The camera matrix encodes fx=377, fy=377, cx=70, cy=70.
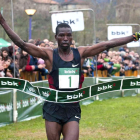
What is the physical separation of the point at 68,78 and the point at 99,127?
14.3 ft

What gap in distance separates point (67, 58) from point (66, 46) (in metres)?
0.19

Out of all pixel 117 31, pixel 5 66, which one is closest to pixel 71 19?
pixel 5 66

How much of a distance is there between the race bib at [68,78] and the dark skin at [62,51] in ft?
0.59

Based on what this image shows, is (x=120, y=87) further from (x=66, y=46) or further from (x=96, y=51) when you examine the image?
(x=66, y=46)

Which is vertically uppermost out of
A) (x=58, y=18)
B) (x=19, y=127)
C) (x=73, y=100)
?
(x=58, y=18)

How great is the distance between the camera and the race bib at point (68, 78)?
5.40 metres

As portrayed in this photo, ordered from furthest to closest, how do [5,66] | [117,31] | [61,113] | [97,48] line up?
1. [117,31]
2. [5,66]
3. [97,48]
4. [61,113]

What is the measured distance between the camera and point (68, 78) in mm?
5418

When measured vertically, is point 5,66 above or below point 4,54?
below

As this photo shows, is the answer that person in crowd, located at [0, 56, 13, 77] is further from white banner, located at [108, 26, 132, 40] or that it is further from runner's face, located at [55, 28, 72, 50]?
white banner, located at [108, 26, 132, 40]

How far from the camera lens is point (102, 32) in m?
23.0

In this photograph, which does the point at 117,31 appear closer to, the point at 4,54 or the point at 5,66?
the point at 4,54

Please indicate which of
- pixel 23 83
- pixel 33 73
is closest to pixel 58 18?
pixel 33 73

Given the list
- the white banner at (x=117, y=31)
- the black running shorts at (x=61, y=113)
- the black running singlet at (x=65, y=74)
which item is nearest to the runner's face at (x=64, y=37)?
the black running singlet at (x=65, y=74)
